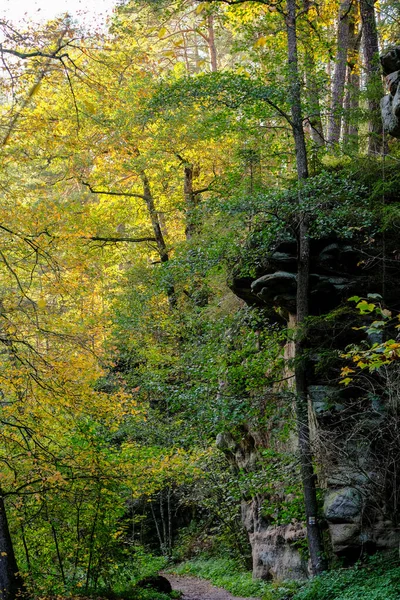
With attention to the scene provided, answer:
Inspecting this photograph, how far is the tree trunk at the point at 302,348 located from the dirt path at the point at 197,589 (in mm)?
3011

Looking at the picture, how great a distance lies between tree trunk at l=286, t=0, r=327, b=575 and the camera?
865 cm

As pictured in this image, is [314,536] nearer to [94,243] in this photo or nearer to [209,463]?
[209,463]

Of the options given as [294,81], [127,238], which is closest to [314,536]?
[294,81]

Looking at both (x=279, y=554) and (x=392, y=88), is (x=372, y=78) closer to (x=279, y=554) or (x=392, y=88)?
(x=392, y=88)

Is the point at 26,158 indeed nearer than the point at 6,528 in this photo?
Yes

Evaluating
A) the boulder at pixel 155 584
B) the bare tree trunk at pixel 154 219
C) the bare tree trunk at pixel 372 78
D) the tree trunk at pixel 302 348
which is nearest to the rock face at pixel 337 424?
the tree trunk at pixel 302 348

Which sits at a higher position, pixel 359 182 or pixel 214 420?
pixel 359 182

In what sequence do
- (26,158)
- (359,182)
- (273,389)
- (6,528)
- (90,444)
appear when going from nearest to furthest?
(26,158), (6,528), (90,444), (359,182), (273,389)

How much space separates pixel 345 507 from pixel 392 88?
5731mm

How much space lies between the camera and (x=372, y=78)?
32.7 ft

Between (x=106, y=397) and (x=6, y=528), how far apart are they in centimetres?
231

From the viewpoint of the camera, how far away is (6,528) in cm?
798

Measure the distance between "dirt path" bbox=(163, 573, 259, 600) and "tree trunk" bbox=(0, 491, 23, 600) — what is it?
435cm

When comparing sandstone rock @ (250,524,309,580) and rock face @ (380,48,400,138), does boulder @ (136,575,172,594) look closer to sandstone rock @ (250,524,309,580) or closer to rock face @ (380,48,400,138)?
sandstone rock @ (250,524,309,580)
